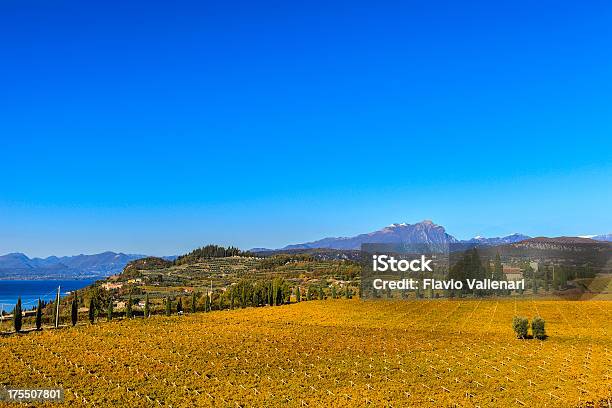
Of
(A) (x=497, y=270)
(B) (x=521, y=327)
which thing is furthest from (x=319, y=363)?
(A) (x=497, y=270)

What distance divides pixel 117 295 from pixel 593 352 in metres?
154

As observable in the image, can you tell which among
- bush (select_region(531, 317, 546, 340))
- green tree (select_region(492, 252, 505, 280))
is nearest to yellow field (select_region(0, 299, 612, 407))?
bush (select_region(531, 317, 546, 340))

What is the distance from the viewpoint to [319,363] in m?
42.0

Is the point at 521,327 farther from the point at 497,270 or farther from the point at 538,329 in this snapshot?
the point at 497,270

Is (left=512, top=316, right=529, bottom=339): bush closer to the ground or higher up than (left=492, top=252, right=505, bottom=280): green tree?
closer to the ground

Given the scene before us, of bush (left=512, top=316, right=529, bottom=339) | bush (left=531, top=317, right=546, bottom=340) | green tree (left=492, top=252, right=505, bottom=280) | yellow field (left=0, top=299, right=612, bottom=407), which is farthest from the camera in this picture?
green tree (left=492, top=252, right=505, bottom=280)

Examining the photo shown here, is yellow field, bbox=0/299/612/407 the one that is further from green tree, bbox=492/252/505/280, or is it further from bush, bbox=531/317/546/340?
green tree, bbox=492/252/505/280

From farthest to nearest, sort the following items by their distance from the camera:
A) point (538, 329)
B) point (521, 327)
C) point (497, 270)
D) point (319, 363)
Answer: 1. point (497, 270)
2. point (521, 327)
3. point (538, 329)
4. point (319, 363)

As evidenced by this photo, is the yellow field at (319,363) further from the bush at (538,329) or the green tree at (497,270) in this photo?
the green tree at (497,270)

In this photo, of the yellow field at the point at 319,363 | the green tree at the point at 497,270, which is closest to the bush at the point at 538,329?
the yellow field at the point at 319,363

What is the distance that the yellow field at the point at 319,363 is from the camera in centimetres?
3155

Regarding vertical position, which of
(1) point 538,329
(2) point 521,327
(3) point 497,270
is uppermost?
(3) point 497,270

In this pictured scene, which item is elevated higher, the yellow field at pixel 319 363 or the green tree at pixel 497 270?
the green tree at pixel 497 270

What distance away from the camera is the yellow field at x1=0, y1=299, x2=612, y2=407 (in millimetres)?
31547
